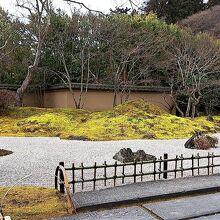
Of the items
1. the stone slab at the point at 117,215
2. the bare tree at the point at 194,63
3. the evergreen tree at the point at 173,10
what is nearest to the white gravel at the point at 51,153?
the stone slab at the point at 117,215

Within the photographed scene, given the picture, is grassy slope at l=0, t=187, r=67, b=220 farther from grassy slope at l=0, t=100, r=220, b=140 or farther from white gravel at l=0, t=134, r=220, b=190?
grassy slope at l=0, t=100, r=220, b=140

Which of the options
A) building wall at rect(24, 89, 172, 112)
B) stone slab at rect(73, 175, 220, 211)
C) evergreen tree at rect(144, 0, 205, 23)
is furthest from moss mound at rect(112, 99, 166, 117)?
evergreen tree at rect(144, 0, 205, 23)

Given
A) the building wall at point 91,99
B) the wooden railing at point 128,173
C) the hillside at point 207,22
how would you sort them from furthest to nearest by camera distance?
the hillside at point 207,22 → the building wall at point 91,99 → the wooden railing at point 128,173

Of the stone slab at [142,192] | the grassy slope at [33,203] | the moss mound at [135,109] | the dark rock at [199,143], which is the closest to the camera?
the grassy slope at [33,203]

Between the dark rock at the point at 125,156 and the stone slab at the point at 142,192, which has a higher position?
the stone slab at the point at 142,192

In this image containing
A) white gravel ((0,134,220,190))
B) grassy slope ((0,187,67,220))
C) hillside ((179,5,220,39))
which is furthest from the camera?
hillside ((179,5,220,39))

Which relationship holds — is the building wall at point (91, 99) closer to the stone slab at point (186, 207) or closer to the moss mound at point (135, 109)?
the moss mound at point (135, 109)

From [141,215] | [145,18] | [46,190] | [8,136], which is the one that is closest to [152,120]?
[8,136]

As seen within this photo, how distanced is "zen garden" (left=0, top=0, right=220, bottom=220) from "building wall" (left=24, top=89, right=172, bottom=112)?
0.19ft

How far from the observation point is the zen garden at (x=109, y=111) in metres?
3.89

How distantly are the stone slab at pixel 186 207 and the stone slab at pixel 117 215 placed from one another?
14 cm

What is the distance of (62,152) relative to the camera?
306 inches

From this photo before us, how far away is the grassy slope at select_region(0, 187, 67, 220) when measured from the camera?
11.2 feet

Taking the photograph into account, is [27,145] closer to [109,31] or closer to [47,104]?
[109,31]
